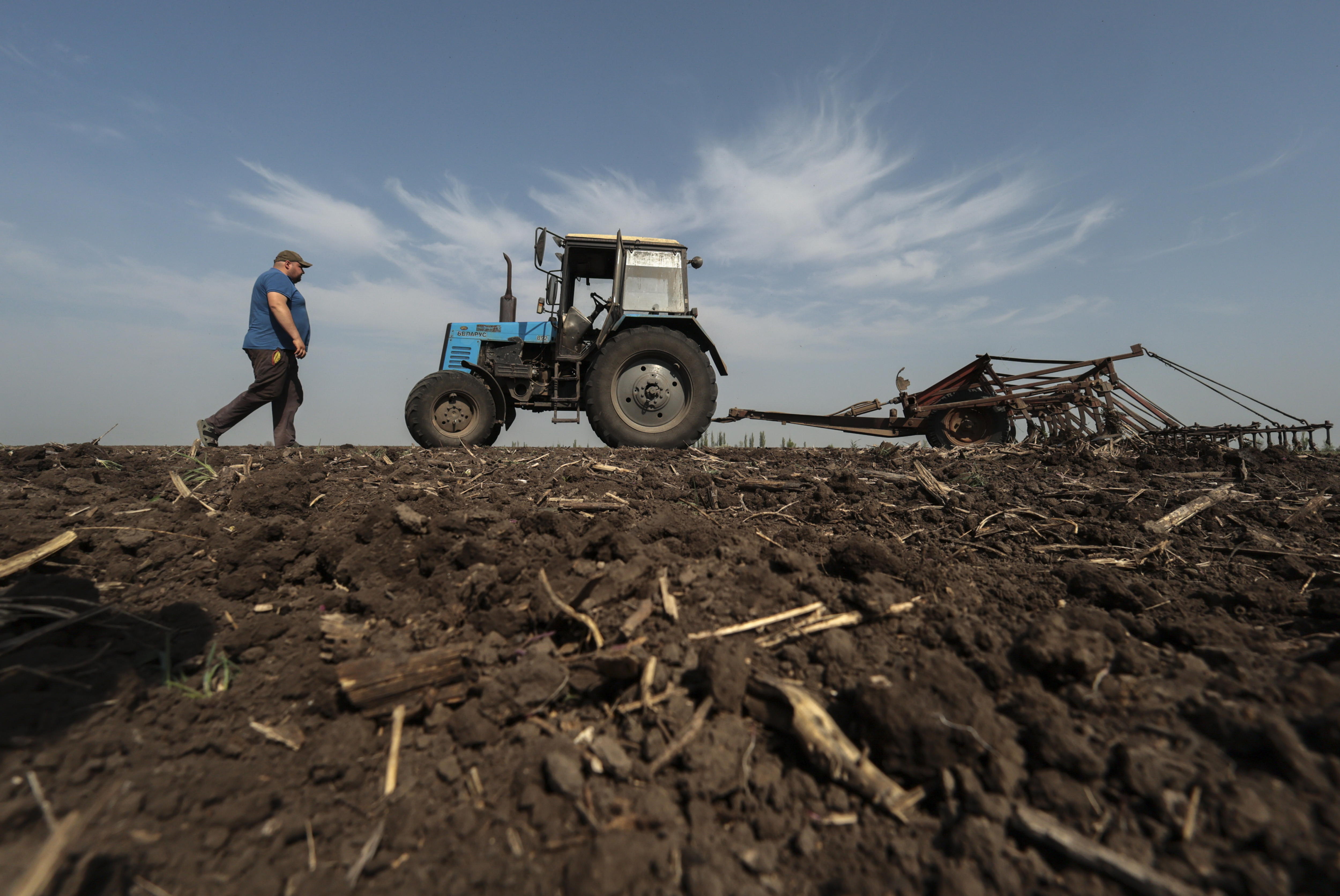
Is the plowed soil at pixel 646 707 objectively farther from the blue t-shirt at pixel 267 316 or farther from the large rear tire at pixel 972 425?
the large rear tire at pixel 972 425

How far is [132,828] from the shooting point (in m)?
1.36

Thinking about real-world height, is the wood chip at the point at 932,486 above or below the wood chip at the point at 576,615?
above

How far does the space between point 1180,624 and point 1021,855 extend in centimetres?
134

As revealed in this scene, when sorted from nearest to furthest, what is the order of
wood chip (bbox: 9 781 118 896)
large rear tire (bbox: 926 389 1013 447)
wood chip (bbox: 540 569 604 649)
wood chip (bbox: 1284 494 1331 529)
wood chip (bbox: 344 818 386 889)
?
1. wood chip (bbox: 9 781 118 896)
2. wood chip (bbox: 344 818 386 889)
3. wood chip (bbox: 540 569 604 649)
4. wood chip (bbox: 1284 494 1331 529)
5. large rear tire (bbox: 926 389 1013 447)

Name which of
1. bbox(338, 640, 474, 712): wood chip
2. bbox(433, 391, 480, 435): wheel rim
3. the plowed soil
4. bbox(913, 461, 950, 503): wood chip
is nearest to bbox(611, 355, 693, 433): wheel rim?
bbox(433, 391, 480, 435): wheel rim

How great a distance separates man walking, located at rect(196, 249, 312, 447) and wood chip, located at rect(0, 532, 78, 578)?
12.9 feet

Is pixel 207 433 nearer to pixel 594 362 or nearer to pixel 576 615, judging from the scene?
pixel 594 362

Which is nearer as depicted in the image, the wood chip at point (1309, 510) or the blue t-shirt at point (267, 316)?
the wood chip at point (1309, 510)

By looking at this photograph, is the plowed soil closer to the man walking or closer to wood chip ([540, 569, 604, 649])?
wood chip ([540, 569, 604, 649])

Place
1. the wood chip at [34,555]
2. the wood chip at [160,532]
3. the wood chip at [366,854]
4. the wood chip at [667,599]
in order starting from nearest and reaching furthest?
the wood chip at [366,854] < the wood chip at [667,599] < the wood chip at [34,555] < the wood chip at [160,532]

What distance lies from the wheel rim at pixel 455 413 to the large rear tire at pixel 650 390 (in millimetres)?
1396

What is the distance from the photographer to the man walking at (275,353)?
6.14 m

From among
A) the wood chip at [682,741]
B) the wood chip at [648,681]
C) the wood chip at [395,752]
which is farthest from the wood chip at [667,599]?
the wood chip at [395,752]

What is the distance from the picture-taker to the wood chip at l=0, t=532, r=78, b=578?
2.37m
